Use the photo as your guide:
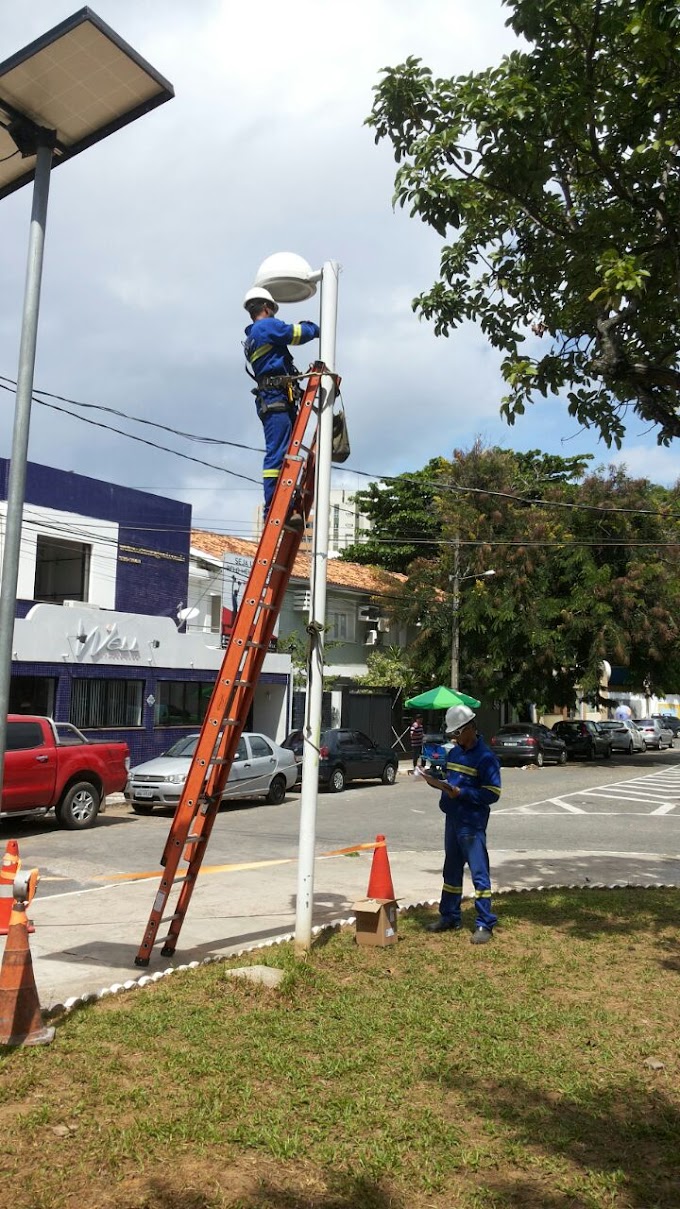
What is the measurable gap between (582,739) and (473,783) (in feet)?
104

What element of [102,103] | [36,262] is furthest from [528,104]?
[36,262]

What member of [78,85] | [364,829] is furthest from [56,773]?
[78,85]

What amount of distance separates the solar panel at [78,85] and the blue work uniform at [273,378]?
1.99 metres

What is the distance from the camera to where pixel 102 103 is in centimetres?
479

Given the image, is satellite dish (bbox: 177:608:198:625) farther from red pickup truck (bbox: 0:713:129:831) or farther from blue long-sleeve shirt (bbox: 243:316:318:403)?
blue long-sleeve shirt (bbox: 243:316:318:403)

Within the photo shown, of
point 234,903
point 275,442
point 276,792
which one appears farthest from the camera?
point 276,792

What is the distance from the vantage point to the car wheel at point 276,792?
20.4 meters

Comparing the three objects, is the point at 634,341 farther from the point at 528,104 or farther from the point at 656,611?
the point at 656,611

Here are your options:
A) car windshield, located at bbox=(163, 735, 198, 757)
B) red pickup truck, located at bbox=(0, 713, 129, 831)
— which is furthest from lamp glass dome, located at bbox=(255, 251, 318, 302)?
car windshield, located at bbox=(163, 735, 198, 757)

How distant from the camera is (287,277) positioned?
6.94 m

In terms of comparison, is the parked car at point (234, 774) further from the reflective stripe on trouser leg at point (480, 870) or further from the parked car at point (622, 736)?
the parked car at point (622, 736)

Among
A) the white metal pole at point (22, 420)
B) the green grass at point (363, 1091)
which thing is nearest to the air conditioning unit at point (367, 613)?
the green grass at point (363, 1091)

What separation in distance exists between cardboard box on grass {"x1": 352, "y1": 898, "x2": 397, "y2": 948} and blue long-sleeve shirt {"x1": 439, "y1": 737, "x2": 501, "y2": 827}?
90cm

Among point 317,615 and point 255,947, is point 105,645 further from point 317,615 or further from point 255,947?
point 317,615
